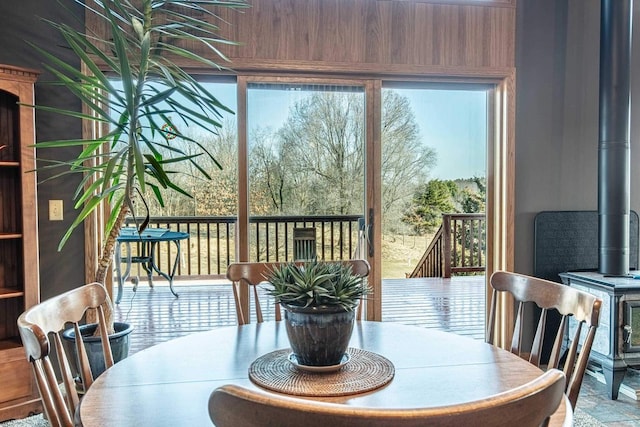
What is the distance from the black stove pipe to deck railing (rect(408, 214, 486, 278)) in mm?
1179

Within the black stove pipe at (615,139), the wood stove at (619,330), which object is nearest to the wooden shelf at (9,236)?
the wood stove at (619,330)

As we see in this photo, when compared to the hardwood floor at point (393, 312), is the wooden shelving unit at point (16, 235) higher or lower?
higher

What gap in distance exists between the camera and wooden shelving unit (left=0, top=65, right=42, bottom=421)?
262 centimetres

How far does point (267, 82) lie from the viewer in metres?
3.23

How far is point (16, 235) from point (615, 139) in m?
3.75

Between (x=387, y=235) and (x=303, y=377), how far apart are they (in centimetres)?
227

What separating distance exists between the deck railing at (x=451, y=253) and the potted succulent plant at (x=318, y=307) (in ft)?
9.84

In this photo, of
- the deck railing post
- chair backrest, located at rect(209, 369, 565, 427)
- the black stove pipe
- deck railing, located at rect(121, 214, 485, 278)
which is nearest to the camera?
chair backrest, located at rect(209, 369, 565, 427)

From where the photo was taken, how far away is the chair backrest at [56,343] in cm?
112

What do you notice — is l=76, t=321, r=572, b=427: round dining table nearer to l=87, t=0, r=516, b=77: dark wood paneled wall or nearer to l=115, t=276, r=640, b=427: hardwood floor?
l=115, t=276, r=640, b=427: hardwood floor

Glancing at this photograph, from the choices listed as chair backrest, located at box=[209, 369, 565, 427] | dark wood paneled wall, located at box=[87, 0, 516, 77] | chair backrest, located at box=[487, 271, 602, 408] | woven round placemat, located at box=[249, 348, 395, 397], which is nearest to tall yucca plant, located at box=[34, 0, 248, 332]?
dark wood paneled wall, located at box=[87, 0, 516, 77]

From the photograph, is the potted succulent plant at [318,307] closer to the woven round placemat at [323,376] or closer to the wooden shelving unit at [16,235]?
the woven round placemat at [323,376]

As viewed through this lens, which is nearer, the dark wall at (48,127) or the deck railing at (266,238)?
the dark wall at (48,127)

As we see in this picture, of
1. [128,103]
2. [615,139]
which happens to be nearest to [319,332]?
[128,103]
